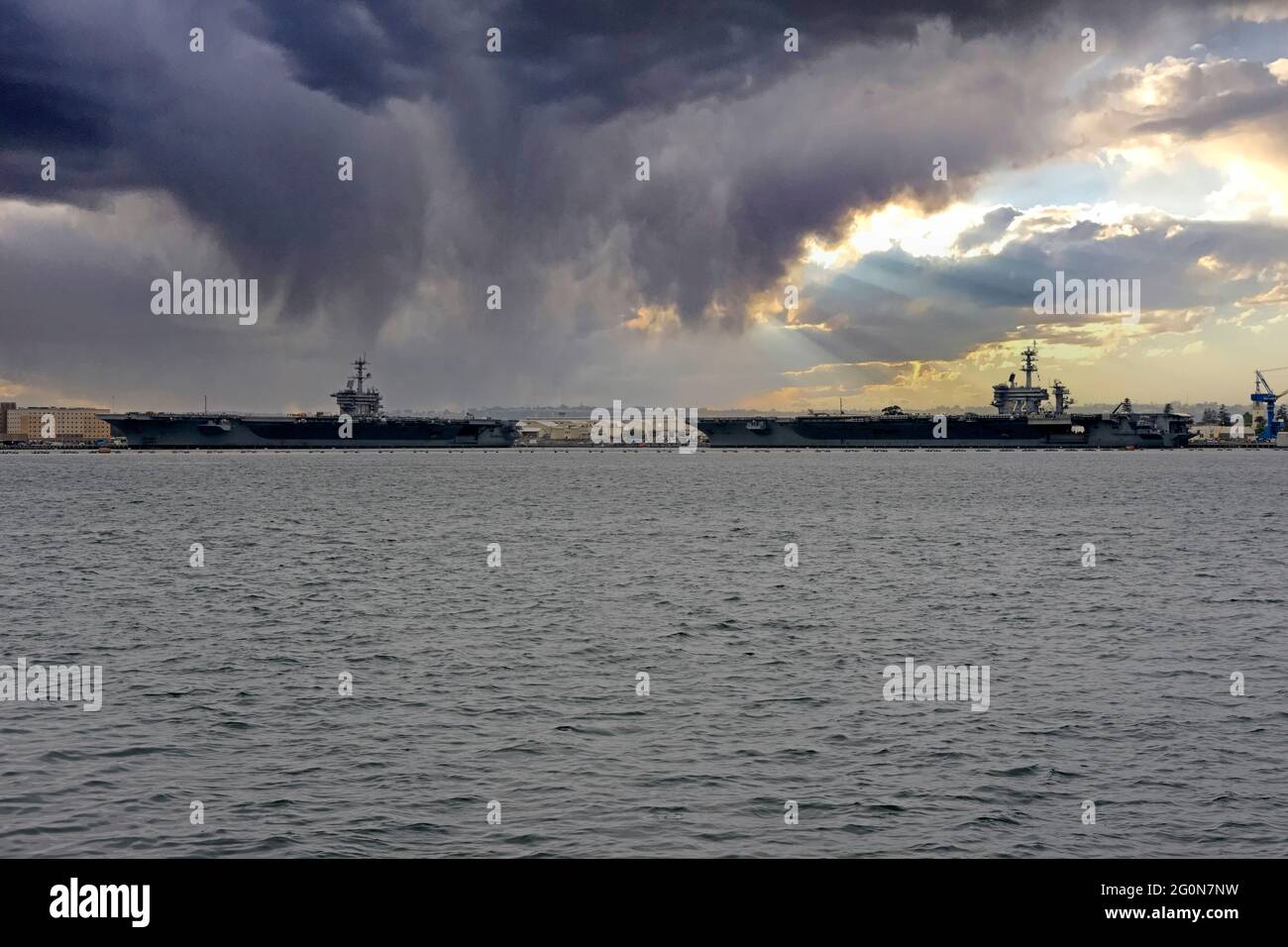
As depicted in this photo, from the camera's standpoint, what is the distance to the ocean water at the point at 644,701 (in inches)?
571

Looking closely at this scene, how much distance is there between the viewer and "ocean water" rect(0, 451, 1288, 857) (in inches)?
571

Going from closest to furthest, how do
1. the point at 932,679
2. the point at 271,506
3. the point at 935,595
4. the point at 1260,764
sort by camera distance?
the point at 1260,764 → the point at 932,679 → the point at 935,595 → the point at 271,506

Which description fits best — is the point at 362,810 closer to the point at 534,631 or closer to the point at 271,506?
the point at 534,631

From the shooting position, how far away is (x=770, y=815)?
48.7 ft

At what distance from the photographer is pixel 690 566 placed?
4544 centimetres

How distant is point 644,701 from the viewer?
21.6 m
